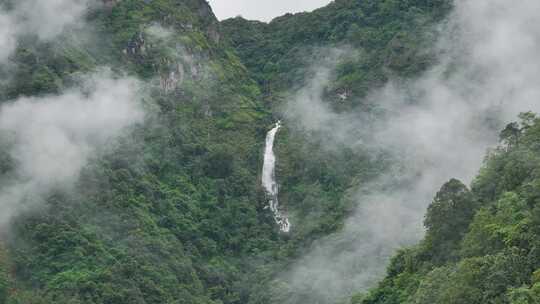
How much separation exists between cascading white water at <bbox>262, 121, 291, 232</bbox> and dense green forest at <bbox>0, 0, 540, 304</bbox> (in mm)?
856

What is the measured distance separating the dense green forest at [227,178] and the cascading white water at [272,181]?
0.86 metres

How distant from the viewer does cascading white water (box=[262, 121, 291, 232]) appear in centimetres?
10537

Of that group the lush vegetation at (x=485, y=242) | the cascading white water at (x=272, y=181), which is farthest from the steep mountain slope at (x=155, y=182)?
the lush vegetation at (x=485, y=242)

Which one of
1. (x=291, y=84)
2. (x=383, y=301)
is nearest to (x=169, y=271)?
(x=383, y=301)

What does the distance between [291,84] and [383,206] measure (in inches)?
1830

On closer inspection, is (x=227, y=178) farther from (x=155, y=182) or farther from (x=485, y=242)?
(x=485, y=242)

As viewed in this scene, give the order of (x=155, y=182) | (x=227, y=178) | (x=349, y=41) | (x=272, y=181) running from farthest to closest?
(x=349, y=41)
(x=272, y=181)
(x=227, y=178)
(x=155, y=182)

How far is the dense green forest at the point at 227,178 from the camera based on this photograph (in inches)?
2292

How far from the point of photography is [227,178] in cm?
→ 10838

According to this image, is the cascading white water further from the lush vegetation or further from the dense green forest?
the lush vegetation

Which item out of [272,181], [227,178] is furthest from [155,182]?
[272,181]

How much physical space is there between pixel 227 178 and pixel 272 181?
5909mm

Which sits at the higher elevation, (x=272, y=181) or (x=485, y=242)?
(x=272, y=181)

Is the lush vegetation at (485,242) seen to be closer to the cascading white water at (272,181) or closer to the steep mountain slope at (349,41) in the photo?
the cascading white water at (272,181)
